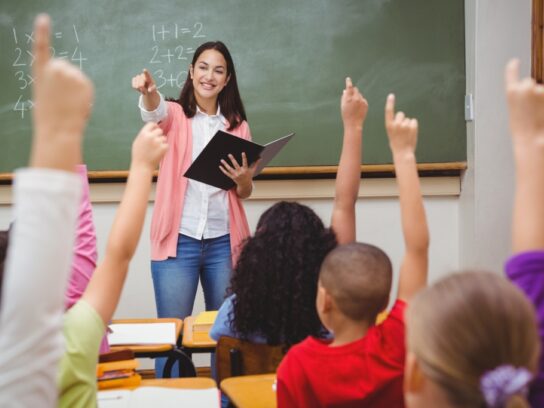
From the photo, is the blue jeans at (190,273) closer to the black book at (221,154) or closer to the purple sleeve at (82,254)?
the black book at (221,154)

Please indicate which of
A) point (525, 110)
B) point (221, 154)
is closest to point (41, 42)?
point (525, 110)

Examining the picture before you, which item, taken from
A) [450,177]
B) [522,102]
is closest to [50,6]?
[450,177]

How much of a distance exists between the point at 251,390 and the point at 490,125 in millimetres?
2385

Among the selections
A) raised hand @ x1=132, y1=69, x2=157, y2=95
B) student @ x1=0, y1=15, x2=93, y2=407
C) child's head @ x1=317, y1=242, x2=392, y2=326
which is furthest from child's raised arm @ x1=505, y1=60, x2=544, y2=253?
raised hand @ x1=132, y1=69, x2=157, y2=95

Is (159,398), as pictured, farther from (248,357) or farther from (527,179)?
(527,179)

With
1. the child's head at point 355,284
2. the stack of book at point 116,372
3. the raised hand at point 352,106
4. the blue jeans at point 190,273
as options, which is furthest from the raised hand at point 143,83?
the child's head at point 355,284

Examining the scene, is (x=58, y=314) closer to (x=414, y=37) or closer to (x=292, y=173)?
(x=292, y=173)

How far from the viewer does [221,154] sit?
9.65 feet

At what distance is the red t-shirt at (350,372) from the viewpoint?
1.51m

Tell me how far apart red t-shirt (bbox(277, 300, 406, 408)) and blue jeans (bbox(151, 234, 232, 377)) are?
1.62 metres

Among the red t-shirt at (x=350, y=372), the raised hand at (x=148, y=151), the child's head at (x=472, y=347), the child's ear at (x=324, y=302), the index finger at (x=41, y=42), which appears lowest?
the red t-shirt at (x=350, y=372)

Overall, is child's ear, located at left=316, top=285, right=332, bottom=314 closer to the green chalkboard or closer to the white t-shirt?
the white t-shirt

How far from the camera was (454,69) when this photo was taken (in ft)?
12.8

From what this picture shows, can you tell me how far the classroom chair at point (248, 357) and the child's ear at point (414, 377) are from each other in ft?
3.45
